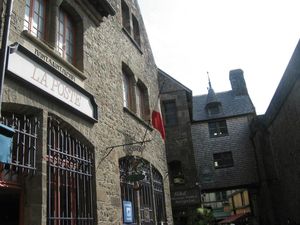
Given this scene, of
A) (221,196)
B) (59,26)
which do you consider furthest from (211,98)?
(221,196)

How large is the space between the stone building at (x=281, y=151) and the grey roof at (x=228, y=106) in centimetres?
311

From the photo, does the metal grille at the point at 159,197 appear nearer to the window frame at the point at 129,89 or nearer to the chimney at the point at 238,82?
the window frame at the point at 129,89

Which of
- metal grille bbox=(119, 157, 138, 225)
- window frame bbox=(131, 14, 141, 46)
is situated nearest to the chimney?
window frame bbox=(131, 14, 141, 46)

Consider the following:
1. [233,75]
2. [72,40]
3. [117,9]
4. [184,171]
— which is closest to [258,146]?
[184,171]

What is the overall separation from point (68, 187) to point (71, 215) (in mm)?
488

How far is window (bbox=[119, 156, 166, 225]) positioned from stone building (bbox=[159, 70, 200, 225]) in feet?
18.6

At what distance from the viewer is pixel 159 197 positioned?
1147 centimetres

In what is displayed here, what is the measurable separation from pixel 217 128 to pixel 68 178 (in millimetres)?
18967

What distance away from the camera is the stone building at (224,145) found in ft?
74.1

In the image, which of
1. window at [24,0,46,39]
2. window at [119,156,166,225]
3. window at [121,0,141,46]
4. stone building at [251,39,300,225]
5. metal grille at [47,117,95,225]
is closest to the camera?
metal grille at [47,117,95,225]

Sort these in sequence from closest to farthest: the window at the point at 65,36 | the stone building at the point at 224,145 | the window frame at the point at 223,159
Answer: the window at the point at 65,36, the stone building at the point at 224,145, the window frame at the point at 223,159

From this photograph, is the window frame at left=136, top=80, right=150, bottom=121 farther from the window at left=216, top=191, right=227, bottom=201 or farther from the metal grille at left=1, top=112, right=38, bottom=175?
the window at left=216, top=191, right=227, bottom=201

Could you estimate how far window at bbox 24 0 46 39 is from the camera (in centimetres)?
627

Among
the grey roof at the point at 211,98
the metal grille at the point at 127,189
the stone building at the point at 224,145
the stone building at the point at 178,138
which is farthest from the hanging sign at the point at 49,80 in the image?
the grey roof at the point at 211,98
